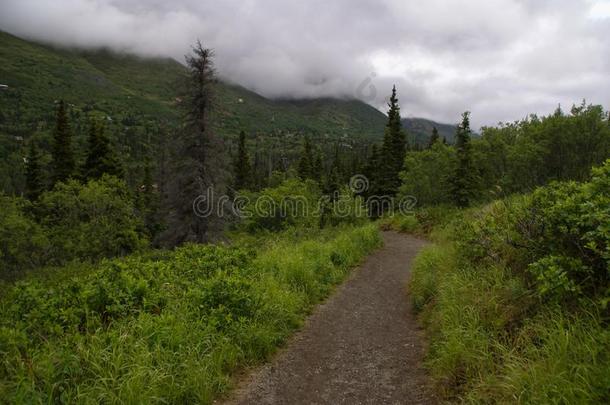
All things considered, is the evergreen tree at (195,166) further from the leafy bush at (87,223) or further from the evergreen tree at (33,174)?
the evergreen tree at (33,174)

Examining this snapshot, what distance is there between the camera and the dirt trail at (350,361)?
14.0 ft

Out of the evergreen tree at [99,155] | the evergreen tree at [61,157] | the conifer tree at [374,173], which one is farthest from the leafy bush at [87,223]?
the conifer tree at [374,173]

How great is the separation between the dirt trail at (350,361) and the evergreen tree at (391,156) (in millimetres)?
29548

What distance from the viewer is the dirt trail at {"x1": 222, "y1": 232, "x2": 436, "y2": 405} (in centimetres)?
427

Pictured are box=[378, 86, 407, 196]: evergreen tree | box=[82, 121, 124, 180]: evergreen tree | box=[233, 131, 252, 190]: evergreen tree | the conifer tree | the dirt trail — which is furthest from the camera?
box=[233, 131, 252, 190]: evergreen tree

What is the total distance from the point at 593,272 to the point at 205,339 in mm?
4233

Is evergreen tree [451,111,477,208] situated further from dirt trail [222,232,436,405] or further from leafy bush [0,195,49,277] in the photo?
leafy bush [0,195,49,277]

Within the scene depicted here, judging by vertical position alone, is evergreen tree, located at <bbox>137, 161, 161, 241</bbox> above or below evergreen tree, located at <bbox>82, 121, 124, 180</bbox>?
below

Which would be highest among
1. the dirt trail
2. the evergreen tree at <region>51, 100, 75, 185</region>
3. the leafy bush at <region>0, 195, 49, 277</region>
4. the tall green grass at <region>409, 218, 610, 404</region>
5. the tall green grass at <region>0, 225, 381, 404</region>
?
the evergreen tree at <region>51, 100, 75, 185</region>

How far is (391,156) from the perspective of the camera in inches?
1457

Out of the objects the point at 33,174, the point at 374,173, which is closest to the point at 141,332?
the point at 33,174

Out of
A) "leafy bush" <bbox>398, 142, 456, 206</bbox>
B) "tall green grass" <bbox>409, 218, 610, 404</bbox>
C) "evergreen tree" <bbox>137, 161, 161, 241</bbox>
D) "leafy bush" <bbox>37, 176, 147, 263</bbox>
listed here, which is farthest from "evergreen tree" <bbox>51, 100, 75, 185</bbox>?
"tall green grass" <bbox>409, 218, 610, 404</bbox>

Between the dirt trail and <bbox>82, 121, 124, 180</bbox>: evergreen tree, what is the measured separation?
2805 cm

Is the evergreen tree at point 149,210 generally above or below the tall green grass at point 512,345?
below
